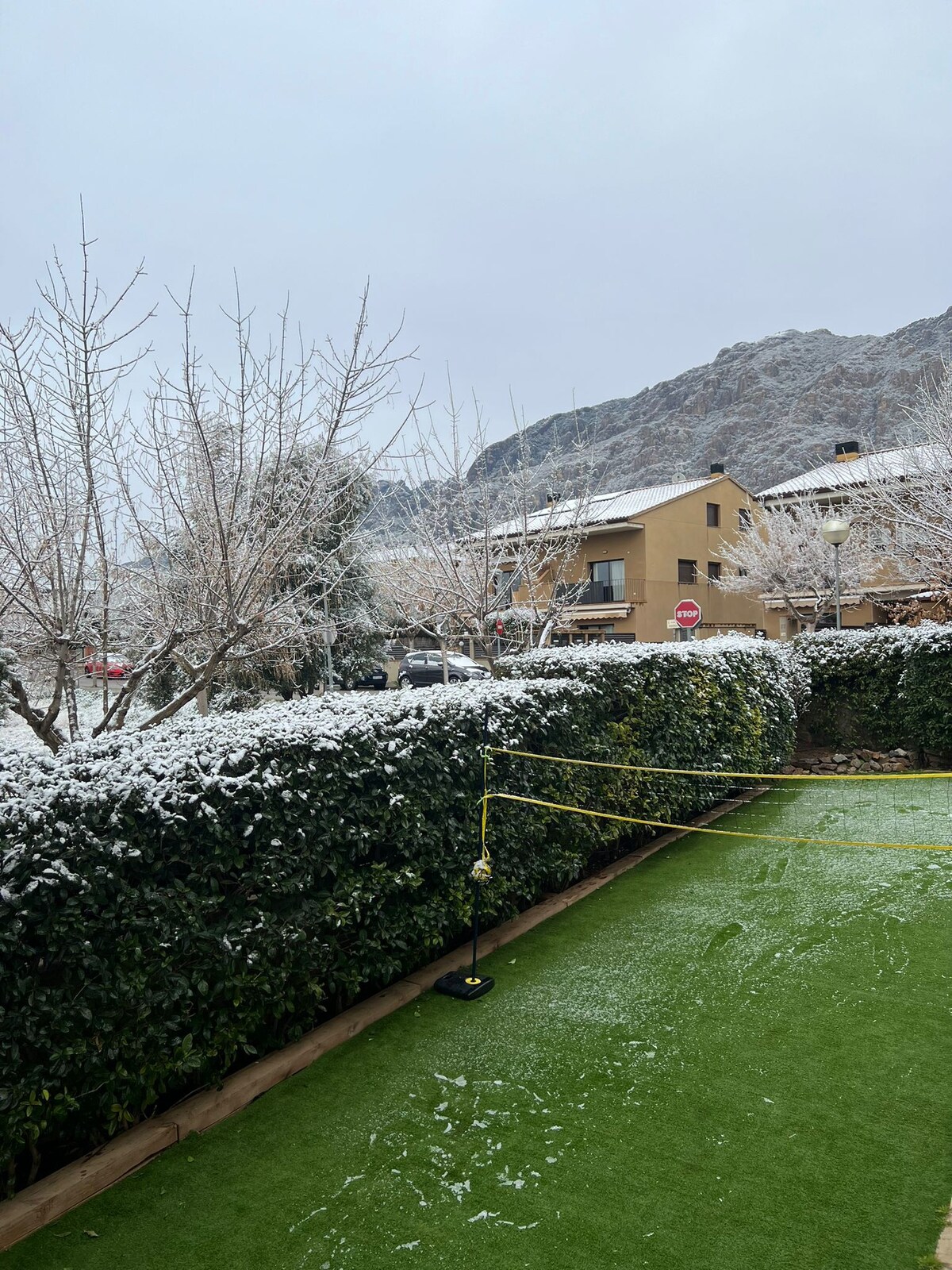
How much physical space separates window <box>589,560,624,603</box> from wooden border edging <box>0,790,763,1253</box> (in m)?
29.3

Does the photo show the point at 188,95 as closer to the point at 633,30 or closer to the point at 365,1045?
the point at 365,1045

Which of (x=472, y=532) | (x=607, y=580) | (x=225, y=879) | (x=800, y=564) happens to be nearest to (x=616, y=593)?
(x=607, y=580)

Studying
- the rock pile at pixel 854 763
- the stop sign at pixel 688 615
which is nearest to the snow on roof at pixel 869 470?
the stop sign at pixel 688 615

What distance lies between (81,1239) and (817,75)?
80.2ft

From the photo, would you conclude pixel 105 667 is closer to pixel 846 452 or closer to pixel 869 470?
pixel 869 470

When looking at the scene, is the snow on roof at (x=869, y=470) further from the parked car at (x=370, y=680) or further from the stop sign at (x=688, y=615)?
the parked car at (x=370, y=680)

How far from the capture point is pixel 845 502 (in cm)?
2714

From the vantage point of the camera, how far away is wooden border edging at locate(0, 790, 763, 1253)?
2605 millimetres

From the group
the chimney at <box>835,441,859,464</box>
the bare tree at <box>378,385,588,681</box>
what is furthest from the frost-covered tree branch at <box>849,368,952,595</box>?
the chimney at <box>835,441,859,464</box>

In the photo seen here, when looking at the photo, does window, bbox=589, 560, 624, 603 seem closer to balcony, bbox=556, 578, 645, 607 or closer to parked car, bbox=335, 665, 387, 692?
balcony, bbox=556, 578, 645, 607

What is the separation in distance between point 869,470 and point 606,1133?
62.9 feet

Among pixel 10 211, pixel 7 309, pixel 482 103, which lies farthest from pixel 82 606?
pixel 482 103

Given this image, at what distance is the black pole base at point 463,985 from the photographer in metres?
4.18

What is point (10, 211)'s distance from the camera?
16.8ft
